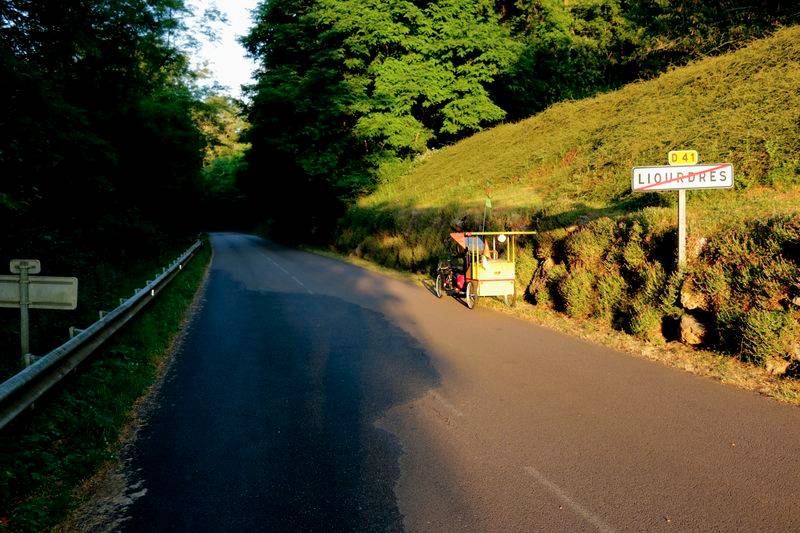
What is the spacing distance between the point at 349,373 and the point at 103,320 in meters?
3.77

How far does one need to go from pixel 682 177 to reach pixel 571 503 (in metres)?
6.35

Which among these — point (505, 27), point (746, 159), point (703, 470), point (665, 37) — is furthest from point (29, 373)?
point (505, 27)

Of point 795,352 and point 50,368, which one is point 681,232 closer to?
point 795,352

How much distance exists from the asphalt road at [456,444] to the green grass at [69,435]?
1.29 feet

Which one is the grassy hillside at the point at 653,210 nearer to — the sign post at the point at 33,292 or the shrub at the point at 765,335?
the shrub at the point at 765,335

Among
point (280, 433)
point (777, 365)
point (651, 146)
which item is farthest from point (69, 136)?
point (651, 146)

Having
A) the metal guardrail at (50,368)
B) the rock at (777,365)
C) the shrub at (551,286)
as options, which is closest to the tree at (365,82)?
the shrub at (551,286)

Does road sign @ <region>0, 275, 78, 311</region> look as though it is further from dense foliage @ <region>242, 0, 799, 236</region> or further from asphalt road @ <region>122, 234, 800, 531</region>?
dense foliage @ <region>242, 0, 799, 236</region>

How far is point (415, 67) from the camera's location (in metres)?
32.1

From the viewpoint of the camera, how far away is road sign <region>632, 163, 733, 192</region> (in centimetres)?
791

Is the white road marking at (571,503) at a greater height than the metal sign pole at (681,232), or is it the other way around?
the metal sign pole at (681,232)

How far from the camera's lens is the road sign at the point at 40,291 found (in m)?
5.53

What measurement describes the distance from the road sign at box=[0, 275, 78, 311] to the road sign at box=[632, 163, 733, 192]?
8.45 m

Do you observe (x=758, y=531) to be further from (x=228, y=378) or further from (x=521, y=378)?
(x=228, y=378)
